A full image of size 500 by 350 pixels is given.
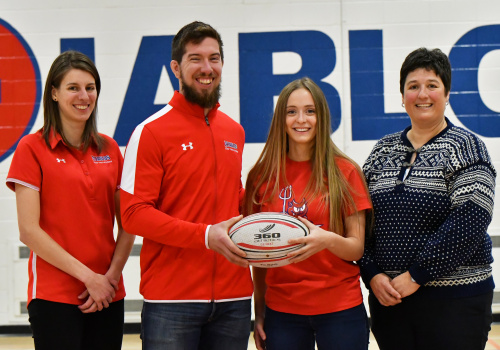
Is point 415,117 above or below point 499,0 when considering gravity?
below

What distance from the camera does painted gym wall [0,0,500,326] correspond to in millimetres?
4531

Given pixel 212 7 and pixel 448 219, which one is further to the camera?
pixel 212 7

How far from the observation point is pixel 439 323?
2125mm

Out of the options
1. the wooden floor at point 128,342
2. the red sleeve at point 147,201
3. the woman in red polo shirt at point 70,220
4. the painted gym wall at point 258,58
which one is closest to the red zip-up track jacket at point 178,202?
the red sleeve at point 147,201

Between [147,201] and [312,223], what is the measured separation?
2.14 ft

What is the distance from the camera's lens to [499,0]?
4508 millimetres

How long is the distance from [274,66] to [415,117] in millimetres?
2420

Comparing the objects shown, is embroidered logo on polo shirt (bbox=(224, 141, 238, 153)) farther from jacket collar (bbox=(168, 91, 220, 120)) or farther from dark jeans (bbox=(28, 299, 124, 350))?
dark jeans (bbox=(28, 299, 124, 350))

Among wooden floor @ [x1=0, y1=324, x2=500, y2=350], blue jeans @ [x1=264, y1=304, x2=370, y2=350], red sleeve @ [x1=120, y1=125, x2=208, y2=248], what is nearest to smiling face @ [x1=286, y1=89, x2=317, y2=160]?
red sleeve @ [x1=120, y1=125, x2=208, y2=248]

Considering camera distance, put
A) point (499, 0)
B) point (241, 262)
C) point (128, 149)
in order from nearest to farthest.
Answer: point (241, 262), point (128, 149), point (499, 0)

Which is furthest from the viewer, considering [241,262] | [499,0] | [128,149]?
[499,0]

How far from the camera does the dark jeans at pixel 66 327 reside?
7.06ft

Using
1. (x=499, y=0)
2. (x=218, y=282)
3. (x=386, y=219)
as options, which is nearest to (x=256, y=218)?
(x=218, y=282)

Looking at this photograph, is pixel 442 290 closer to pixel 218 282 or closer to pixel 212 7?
pixel 218 282
